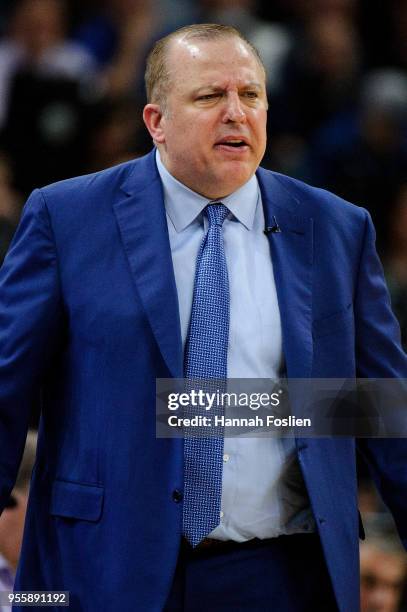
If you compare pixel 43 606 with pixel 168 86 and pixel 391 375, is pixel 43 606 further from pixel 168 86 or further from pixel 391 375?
pixel 168 86

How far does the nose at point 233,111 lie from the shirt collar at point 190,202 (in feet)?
0.59

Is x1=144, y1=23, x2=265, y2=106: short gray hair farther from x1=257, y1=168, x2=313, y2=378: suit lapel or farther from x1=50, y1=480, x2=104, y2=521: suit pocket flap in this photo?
x1=50, y1=480, x2=104, y2=521: suit pocket flap

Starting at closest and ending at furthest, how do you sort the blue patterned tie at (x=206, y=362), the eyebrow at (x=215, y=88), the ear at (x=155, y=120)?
the blue patterned tie at (x=206, y=362)
the eyebrow at (x=215, y=88)
the ear at (x=155, y=120)

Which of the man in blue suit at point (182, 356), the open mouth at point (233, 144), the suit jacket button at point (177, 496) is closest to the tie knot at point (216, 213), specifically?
the man in blue suit at point (182, 356)

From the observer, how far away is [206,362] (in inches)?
94.4

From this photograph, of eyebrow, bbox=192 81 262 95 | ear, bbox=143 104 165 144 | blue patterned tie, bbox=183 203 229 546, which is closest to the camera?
blue patterned tie, bbox=183 203 229 546

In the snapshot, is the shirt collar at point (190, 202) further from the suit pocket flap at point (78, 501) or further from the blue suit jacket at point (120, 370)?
the suit pocket flap at point (78, 501)

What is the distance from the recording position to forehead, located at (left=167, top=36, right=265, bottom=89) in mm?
2469

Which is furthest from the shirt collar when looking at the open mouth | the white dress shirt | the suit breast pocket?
the suit breast pocket

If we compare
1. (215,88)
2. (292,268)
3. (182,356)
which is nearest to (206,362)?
(182,356)

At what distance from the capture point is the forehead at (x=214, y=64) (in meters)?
2.47

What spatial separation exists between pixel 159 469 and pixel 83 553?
228mm

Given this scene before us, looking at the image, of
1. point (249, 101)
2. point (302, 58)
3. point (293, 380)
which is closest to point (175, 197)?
point (249, 101)

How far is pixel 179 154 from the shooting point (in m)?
2.51
